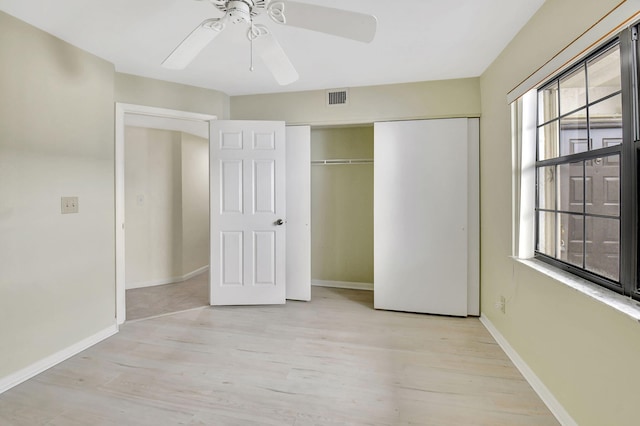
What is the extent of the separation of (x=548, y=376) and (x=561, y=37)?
6.22ft

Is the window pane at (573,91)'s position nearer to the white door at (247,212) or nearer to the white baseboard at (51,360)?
the white door at (247,212)

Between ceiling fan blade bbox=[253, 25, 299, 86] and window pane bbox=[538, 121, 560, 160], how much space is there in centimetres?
172

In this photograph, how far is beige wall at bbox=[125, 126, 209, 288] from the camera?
409cm

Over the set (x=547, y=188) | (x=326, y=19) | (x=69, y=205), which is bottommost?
(x=69, y=205)

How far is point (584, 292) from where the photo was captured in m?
1.43

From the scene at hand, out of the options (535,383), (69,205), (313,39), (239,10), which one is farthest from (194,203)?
(535,383)

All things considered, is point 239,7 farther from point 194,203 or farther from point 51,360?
point 194,203

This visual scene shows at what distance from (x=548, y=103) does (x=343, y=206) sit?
7.89 feet

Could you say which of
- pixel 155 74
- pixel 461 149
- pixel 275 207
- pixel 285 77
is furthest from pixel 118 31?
pixel 461 149

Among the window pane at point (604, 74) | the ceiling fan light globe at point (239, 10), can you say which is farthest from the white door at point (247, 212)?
the window pane at point (604, 74)

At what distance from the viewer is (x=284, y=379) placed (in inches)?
78.8

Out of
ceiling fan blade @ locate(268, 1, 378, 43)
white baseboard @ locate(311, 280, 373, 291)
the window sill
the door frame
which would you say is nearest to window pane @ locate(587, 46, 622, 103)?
the window sill

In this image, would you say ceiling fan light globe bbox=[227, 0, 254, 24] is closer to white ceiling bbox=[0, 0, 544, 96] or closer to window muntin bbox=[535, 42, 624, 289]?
white ceiling bbox=[0, 0, 544, 96]

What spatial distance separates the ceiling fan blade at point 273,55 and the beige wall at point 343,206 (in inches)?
78.2
